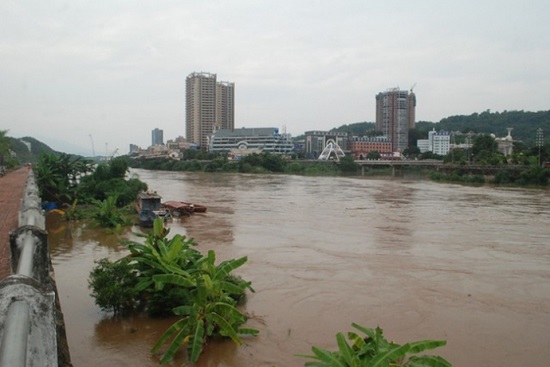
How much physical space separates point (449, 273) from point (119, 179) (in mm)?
18847

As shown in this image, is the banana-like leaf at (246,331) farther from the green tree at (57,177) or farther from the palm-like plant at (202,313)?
the green tree at (57,177)

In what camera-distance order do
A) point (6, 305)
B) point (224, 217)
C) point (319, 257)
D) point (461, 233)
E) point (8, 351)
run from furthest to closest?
point (224, 217), point (461, 233), point (319, 257), point (6, 305), point (8, 351)

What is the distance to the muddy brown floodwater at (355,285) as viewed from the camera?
24.1 ft

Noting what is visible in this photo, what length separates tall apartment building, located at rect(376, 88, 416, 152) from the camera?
130000mm

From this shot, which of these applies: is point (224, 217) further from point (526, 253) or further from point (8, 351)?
point (8, 351)

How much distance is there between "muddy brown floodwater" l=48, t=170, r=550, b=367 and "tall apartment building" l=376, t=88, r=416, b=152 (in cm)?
10978

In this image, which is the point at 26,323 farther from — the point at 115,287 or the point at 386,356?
the point at 115,287

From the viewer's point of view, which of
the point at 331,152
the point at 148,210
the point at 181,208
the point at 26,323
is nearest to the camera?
the point at 26,323

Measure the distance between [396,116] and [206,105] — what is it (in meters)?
52.1

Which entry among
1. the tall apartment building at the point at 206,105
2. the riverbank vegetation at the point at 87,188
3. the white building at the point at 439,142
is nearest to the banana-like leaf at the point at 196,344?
the riverbank vegetation at the point at 87,188

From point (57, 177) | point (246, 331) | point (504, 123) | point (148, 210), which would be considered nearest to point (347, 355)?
point (246, 331)

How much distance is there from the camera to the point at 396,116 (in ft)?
431

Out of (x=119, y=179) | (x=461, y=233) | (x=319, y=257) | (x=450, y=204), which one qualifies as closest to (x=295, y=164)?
(x=450, y=204)

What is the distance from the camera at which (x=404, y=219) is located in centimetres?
2275
